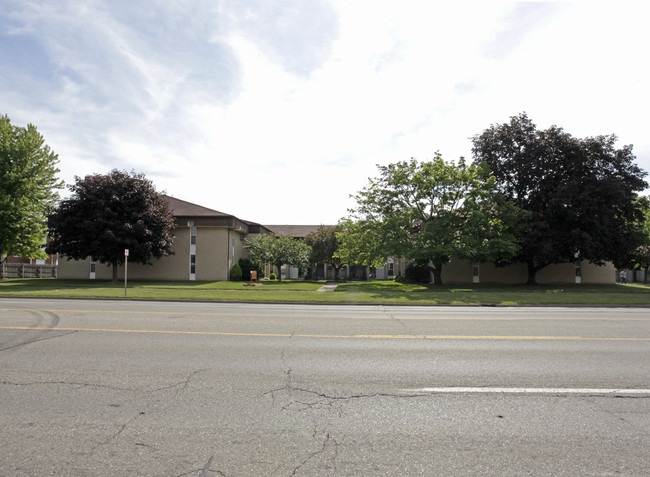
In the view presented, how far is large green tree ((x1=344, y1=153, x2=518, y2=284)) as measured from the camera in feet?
94.4

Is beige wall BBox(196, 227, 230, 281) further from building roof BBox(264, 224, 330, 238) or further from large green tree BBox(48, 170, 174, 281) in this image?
building roof BBox(264, 224, 330, 238)

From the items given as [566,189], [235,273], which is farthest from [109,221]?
[566,189]

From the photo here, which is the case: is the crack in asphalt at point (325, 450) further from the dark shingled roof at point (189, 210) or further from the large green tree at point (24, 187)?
the large green tree at point (24, 187)

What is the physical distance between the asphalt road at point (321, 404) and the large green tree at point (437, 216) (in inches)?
823

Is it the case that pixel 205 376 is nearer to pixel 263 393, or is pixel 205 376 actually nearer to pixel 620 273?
pixel 263 393

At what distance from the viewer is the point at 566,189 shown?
95.5 feet

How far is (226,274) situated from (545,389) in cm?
3307

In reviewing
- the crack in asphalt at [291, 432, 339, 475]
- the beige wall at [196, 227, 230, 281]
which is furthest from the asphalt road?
the beige wall at [196, 227, 230, 281]

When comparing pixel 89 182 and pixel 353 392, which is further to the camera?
pixel 89 182

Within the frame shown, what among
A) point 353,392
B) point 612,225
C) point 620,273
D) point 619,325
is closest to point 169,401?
point 353,392

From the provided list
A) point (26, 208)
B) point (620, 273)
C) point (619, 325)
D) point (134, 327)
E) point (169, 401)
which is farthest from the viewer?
point (620, 273)

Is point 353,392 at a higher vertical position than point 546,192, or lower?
lower

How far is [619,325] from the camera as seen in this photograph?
33.8 ft

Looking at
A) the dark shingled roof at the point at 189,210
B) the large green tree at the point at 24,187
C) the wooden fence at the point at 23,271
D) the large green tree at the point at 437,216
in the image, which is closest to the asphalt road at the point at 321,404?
the large green tree at the point at 437,216
